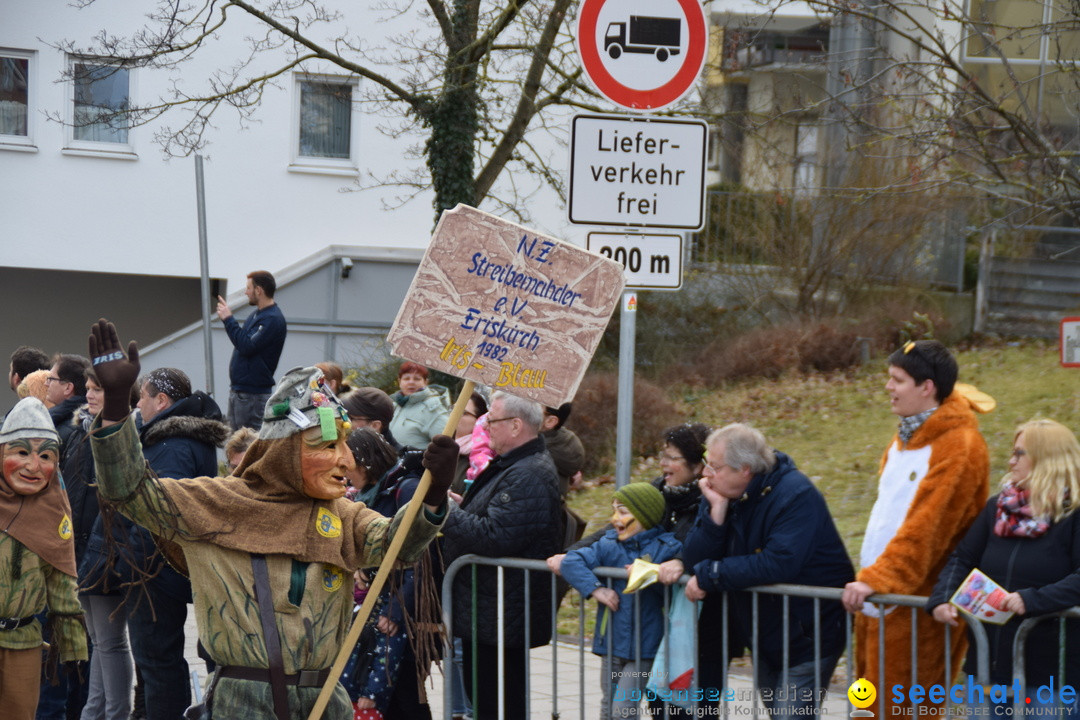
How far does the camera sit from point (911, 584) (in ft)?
16.5

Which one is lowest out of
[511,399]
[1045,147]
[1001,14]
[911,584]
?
[911,584]

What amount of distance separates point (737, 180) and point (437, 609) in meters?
16.4

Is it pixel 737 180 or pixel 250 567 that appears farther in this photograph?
pixel 737 180

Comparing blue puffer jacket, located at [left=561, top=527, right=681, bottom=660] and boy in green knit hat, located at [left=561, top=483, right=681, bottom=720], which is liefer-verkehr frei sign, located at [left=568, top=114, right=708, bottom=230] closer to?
Result: boy in green knit hat, located at [left=561, top=483, right=681, bottom=720]

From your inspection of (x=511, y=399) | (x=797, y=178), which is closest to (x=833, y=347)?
(x=797, y=178)

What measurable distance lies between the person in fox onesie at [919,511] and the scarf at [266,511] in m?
1.95

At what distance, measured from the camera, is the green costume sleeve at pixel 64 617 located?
5.89 m

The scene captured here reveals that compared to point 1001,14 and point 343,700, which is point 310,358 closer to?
point 1001,14

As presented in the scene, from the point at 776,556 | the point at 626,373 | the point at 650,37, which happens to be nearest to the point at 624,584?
the point at 776,556

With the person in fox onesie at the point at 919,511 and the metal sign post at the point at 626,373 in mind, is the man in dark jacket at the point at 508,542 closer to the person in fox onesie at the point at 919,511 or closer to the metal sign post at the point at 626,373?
the metal sign post at the point at 626,373

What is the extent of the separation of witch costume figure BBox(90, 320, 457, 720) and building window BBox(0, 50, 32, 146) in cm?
1696

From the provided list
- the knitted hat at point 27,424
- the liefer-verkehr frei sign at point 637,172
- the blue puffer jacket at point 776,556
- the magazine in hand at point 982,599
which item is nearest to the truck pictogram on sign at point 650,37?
the liefer-verkehr frei sign at point 637,172

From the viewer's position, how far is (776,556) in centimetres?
514

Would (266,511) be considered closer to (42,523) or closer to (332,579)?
(332,579)
